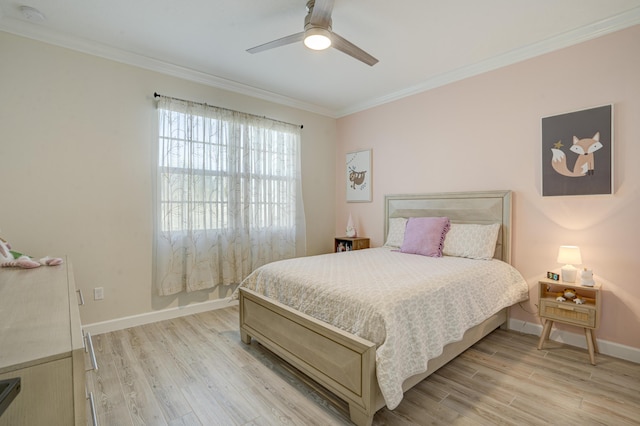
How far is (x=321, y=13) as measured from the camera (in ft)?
6.54

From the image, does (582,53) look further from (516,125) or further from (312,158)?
(312,158)

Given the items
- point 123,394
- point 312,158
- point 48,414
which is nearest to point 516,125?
point 312,158

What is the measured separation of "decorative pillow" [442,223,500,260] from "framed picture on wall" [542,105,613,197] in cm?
57

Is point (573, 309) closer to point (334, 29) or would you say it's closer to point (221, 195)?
point (334, 29)

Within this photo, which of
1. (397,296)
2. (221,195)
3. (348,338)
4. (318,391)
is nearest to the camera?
(348,338)

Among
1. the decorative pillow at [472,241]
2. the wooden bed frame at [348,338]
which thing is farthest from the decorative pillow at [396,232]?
the decorative pillow at [472,241]

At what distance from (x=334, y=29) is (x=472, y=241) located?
7.53 ft

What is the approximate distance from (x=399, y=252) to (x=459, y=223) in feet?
2.34

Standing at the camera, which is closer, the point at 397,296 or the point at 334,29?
the point at 397,296

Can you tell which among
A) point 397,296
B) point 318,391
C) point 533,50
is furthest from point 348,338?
point 533,50

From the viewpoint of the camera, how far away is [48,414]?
2.55 ft

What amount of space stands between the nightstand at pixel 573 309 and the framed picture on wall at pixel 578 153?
2.59 ft

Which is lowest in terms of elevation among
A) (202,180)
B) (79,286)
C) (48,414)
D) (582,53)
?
(79,286)

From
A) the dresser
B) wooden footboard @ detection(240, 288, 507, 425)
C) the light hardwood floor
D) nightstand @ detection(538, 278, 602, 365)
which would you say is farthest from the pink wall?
the dresser
